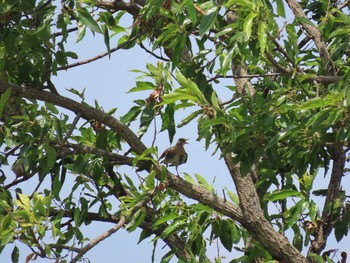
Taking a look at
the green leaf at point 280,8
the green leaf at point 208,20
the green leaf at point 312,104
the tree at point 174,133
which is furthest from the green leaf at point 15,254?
the green leaf at point 280,8

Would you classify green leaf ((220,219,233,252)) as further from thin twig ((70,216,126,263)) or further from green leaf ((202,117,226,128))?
green leaf ((202,117,226,128))

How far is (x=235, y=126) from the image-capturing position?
5.78 m

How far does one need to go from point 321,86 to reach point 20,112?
93.7 inches

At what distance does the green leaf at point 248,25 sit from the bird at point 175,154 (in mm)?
1472

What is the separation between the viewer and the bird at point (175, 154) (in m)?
6.48

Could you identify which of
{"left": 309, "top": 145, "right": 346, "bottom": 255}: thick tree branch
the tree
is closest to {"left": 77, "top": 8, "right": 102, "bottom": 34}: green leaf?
the tree

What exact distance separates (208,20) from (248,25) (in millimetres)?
244

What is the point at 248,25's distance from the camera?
5.20 meters

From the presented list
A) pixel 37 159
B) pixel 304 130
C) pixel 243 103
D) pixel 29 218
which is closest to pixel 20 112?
pixel 37 159

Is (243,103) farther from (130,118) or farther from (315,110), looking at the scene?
(130,118)

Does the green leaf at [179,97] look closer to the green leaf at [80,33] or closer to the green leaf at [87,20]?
the green leaf at [87,20]

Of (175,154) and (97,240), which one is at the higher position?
(175,154)

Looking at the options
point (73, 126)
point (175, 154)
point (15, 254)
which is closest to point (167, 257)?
point (175, 154)

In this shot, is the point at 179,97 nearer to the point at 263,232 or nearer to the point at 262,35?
the point at 262,35
